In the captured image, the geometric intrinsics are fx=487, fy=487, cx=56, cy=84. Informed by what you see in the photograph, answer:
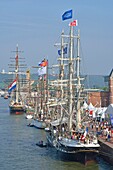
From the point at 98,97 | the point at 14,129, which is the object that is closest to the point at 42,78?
the point at 98,97

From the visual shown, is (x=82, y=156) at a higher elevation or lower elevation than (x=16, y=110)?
lower

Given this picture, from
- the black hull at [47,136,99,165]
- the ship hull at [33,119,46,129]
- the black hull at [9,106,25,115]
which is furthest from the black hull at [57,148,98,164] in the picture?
the black hull at [9,106,25,115]

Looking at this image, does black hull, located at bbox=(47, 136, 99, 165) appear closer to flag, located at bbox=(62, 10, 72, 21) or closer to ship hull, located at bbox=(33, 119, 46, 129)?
flag, located at bbox=(62, 10, 72, 21)

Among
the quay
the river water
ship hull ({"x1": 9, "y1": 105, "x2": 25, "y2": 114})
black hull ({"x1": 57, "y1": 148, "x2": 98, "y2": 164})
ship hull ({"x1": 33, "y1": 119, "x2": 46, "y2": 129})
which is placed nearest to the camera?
the quay

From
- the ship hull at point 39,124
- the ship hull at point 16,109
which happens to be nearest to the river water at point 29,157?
the ship hull at point 39,124

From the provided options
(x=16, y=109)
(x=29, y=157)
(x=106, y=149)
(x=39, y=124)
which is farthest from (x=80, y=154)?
(x=16, y=109)

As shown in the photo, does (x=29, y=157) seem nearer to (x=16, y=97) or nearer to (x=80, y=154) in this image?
(x=80, y=154)

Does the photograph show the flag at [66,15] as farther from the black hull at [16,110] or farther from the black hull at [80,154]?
the black hull at [16,110]

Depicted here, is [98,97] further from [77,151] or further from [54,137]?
[77,151]

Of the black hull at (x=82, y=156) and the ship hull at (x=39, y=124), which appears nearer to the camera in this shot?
the black hull at (x=82, y=156)

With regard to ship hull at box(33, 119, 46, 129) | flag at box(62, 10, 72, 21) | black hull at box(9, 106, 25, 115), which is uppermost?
flag at box(62, 10, 72, 21)

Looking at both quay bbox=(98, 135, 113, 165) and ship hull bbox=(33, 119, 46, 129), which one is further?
ship hull bbox=(33, 119, 46, 129)

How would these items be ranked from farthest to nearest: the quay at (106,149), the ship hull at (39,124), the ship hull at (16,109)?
1. the ship hull at (16,109)
2. the ship hull at (39,124)
3. the quay at (106,149)

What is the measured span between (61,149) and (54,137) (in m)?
5.94
